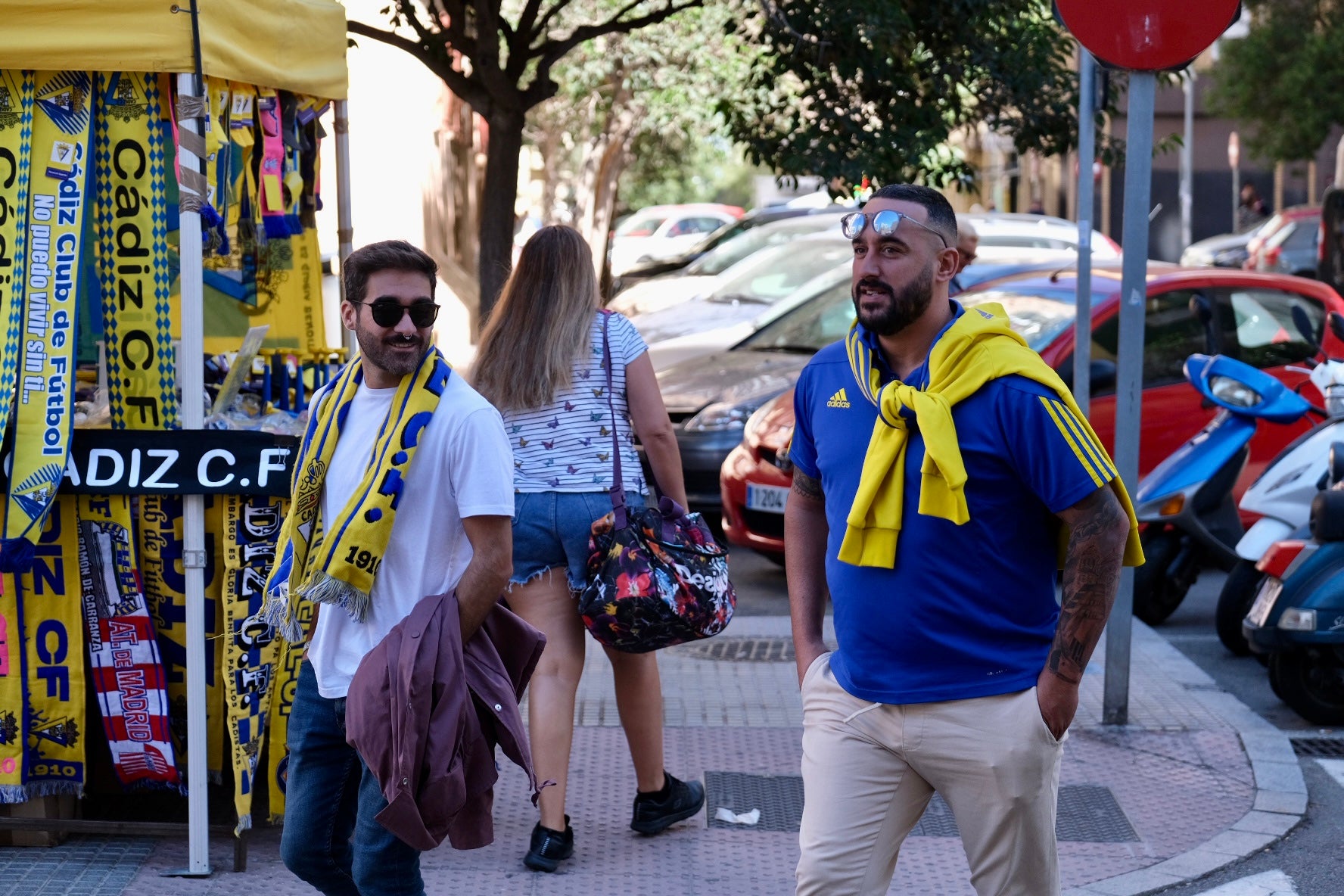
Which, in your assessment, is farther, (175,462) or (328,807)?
(175,462)

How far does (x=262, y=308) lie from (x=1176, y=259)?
3867cm

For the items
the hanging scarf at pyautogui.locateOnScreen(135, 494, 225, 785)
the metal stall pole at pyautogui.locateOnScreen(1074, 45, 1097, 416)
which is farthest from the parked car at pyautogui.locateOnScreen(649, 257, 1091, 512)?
the hanging scarf at pyautogui.locateOnScreen(135, 494, 225, 785)

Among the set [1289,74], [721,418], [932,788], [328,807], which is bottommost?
[328,807]

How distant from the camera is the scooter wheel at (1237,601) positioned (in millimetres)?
7273

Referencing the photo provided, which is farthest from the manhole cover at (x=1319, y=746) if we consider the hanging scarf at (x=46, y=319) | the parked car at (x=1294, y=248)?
the parked car at (x=1294, y=248)

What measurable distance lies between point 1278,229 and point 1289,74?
9.12ft

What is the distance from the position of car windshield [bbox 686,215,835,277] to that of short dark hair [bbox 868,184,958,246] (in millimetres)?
12989

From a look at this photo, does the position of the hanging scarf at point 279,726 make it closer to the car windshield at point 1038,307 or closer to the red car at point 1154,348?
the red car at point 1154,348

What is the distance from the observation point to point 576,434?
184 inches

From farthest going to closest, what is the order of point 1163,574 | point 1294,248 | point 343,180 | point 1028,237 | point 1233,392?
point 1294,248 < point 1028,237 < point 1163,574 < point 1233,392 < point 343,180

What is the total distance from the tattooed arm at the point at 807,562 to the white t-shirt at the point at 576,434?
49.1 inches

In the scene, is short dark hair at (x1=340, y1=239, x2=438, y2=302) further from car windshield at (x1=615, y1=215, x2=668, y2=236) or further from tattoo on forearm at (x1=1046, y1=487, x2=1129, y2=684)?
car windshield at (x1=615, y1=215, x2=668, y2=236)

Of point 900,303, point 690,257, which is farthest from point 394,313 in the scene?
point 690,257

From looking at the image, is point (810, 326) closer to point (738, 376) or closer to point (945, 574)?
point (738, 376)
